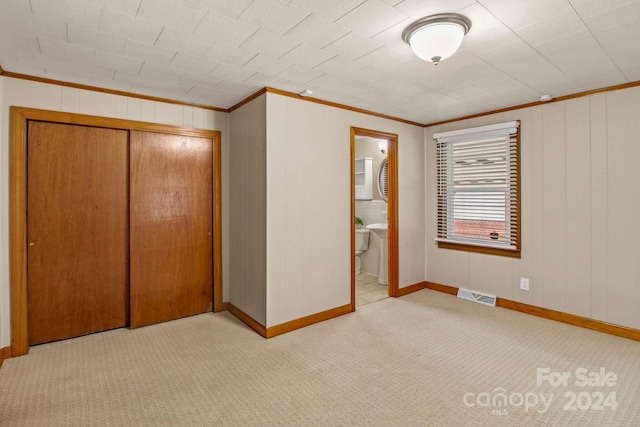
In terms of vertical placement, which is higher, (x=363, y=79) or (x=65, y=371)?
(x=363, y=79)

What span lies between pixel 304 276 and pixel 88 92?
2670 mm

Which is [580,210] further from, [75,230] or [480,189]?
[75,230]

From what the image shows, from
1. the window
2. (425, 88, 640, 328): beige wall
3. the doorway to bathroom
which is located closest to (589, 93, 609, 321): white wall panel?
(425, 88, 640, 328): beige wall

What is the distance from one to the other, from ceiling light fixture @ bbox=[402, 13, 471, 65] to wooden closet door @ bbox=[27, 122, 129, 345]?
2.87m

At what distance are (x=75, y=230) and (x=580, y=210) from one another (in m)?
4.93

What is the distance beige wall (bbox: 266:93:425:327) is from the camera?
10.7 feet

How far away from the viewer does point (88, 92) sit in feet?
10.2

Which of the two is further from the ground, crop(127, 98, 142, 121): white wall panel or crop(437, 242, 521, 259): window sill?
crop(127, 98, 142, 121): white wall panel

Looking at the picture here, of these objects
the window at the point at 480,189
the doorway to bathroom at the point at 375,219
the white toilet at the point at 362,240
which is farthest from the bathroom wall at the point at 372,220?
Result: the window at the point at 480,189

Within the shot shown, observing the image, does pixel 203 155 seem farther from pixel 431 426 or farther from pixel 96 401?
pixel 431 426

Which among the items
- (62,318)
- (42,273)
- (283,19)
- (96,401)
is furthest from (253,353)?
(283,19)

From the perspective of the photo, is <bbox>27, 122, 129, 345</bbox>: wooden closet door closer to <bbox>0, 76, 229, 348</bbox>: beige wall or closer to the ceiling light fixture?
<bbox>0, 76, 229, 348</bbox>: beige wall

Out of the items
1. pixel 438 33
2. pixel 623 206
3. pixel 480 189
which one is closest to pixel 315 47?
pixel 438 33

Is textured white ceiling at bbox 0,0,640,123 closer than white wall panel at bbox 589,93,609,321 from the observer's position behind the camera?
Yes
